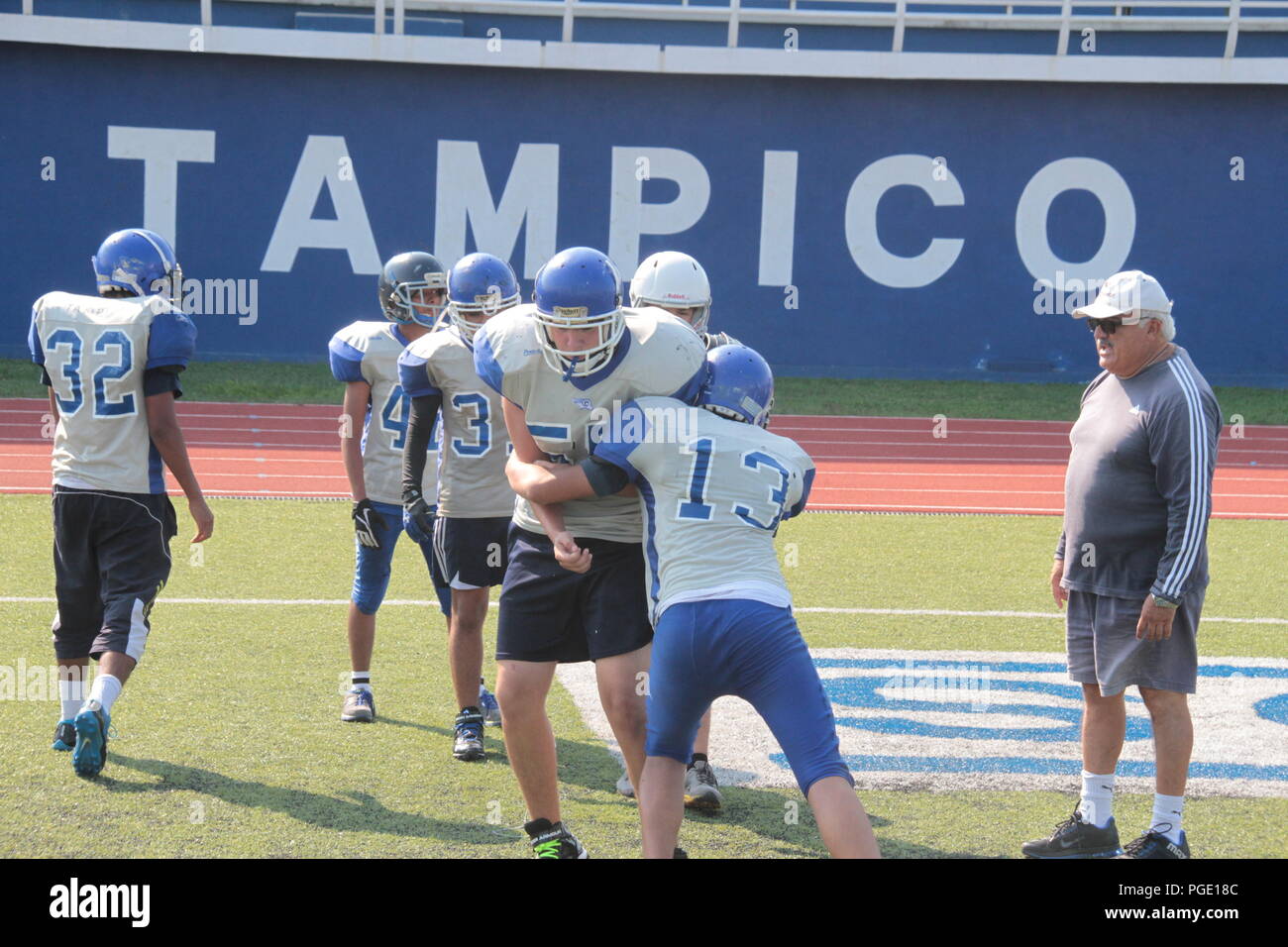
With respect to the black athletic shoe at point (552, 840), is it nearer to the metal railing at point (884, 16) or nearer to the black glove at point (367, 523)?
the black glove at point (367, 523)

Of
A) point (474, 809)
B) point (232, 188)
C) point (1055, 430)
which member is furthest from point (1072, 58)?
point (474, 809)

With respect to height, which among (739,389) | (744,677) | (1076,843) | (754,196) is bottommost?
(1076,843)

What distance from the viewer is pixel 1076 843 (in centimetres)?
448

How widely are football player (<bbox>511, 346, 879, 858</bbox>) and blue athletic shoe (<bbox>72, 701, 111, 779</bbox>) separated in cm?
208

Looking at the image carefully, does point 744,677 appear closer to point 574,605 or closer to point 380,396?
point 574,605

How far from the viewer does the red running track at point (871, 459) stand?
37.9 feet

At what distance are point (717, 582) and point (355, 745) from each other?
233 centimetres

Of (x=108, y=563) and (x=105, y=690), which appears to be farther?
(x=108, y=563)

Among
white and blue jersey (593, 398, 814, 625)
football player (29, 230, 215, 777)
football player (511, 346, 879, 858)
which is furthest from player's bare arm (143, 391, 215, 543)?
white and blue jersey (593, 398, 814, 625)

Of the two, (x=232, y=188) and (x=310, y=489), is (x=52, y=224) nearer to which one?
(x=232, y=188)

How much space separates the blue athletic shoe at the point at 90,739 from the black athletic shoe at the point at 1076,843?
3.11m

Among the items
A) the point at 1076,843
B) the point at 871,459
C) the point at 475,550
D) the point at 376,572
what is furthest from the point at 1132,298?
the point at 871,459

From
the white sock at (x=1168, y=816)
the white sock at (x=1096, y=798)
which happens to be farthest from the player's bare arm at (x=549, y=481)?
the white sock at (x=1168, y=816)

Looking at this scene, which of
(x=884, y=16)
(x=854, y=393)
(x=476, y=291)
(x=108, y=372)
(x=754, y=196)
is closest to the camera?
(x=108, y=372)
